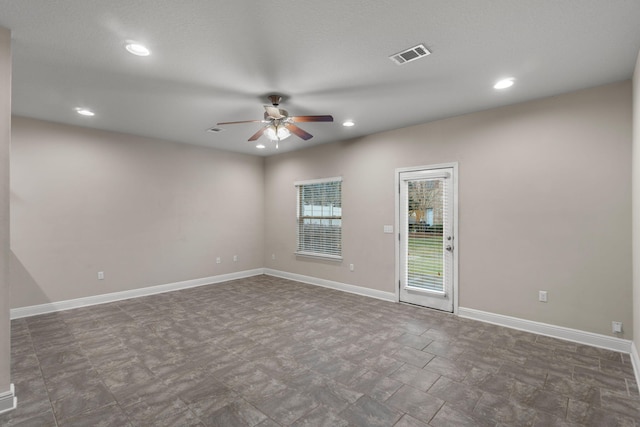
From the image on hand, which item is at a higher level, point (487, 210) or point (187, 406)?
point (487, 210)

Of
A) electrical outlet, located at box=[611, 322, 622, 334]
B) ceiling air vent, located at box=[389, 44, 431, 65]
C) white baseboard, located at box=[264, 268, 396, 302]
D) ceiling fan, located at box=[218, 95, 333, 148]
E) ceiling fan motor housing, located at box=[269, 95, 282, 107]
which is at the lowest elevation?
white baseboard, located at box=[264, 268, 396, 302]

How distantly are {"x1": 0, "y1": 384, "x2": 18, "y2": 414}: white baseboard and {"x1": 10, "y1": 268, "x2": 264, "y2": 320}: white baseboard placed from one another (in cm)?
268

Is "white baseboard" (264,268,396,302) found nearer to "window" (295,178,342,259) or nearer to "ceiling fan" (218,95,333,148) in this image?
"window" (295,178,342,259)

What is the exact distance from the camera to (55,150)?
4.51m

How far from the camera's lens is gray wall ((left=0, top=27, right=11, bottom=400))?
7.18 ft

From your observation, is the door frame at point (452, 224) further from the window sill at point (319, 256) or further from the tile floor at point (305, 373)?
the window sill at point (319, 256)

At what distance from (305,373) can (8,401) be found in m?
2.20

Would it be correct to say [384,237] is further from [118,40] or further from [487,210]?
[118,40]

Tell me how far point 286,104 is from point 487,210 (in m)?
2.99

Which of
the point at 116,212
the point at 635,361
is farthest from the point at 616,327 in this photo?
the point at 116,212

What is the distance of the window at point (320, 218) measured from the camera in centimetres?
588


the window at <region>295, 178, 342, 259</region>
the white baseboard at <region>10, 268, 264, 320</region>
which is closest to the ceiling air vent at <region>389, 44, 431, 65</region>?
the window at <region>295, 178, 342, 259</region>

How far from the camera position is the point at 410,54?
2590mm

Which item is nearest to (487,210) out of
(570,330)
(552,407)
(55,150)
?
(570,330)
